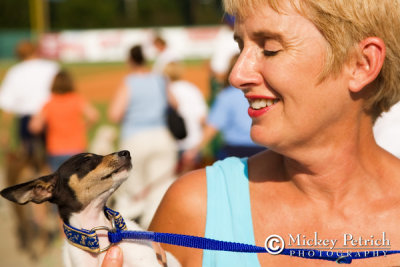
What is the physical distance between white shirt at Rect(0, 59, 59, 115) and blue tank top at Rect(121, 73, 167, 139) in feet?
5.86

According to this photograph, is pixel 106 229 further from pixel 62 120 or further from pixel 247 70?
pixel 62 120

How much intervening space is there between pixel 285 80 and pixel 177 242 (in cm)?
56

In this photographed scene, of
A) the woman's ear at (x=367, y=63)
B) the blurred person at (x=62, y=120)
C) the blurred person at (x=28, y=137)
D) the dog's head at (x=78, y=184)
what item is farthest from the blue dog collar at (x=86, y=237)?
the blurred person at (x=28, y=137)

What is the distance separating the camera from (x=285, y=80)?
1734mm

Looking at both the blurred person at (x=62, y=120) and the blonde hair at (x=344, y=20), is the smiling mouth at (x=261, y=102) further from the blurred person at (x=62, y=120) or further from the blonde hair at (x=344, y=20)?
the blurred person at (x=62, y=120)

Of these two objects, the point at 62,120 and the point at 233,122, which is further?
the point at 62,120

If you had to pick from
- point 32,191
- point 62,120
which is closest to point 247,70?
point 32,191

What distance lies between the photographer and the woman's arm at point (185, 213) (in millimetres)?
1892

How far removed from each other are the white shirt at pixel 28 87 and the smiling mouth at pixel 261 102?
7.23 m

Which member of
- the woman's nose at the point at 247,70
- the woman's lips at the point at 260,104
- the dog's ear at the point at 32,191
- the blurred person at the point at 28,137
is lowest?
the blurred person at the point at 28,137

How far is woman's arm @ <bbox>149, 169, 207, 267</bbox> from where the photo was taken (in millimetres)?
1892

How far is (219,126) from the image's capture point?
22.2 ft

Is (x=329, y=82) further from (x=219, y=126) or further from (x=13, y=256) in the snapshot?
(x=13, y=256)

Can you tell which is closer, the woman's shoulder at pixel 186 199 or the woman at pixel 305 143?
the woman at pixel 305 143
